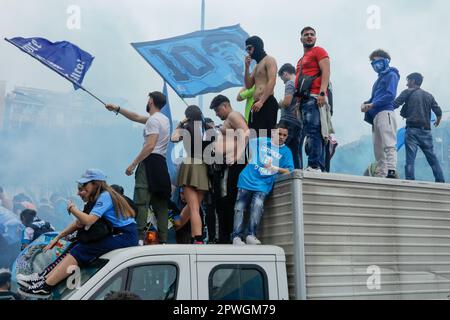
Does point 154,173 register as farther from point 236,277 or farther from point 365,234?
point 365,234

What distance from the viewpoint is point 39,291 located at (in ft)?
14.0

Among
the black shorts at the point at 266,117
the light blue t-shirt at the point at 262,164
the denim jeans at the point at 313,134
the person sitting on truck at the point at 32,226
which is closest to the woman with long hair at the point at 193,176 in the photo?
the light blue t-shirt at the point at 262,164

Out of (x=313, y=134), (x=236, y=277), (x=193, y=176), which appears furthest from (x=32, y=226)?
(x=236, y=277)

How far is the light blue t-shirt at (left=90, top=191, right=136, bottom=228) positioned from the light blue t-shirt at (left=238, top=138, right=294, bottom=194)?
3.79 feet

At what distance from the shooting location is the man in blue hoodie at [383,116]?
7340 millimetres

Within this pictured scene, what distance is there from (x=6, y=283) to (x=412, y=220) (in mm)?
4008

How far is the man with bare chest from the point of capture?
17.6ft

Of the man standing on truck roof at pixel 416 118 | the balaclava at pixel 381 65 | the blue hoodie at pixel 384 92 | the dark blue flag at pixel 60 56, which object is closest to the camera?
the dark blue flag at pixel 60 56

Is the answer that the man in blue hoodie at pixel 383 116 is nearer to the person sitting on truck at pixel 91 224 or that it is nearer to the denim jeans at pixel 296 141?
the denim jeans at pixel 296 141

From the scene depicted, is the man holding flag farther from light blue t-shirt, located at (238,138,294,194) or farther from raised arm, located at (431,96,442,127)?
raised arm, located at (431,96,442,127)

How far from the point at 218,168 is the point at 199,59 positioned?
370 centimetres

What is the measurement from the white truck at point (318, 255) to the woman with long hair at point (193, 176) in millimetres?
745
